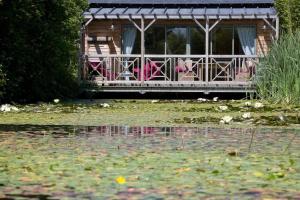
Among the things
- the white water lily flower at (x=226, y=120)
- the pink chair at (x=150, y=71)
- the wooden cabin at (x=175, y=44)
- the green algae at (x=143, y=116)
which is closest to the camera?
the white water lily flower at (x=226, y=120)

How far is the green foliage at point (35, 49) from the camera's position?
14.8 m

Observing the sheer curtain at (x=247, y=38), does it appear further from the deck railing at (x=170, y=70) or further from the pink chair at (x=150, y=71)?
the pink chair at (x=150, y=71)

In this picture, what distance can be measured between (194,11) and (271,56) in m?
7.86

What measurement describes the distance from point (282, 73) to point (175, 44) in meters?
10.6

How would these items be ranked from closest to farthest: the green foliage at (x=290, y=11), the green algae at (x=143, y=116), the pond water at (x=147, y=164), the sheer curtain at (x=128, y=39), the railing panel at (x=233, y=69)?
the pond water at (x=147, y=164), the green algae at (x=143, y=116), the railing panel at (x=233, y=69), the green foliage at (x=290, y=11), the sheer curtain at (x=128, y=39)

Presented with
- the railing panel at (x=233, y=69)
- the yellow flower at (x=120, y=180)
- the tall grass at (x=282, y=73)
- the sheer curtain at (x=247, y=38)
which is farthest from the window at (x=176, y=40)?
the yellow flower at (x=120, y=180)

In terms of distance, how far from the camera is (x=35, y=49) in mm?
15969

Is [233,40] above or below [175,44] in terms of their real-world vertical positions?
above

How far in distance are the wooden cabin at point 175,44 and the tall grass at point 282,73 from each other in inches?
111

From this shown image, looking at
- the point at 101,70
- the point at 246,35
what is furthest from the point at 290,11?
the point at 101,70

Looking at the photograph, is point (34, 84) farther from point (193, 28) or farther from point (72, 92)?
point (193, 28)

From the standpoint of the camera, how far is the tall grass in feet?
45.5

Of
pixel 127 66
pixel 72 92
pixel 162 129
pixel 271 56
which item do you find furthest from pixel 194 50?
pixel 162 129

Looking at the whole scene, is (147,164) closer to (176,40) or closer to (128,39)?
(176,40)
